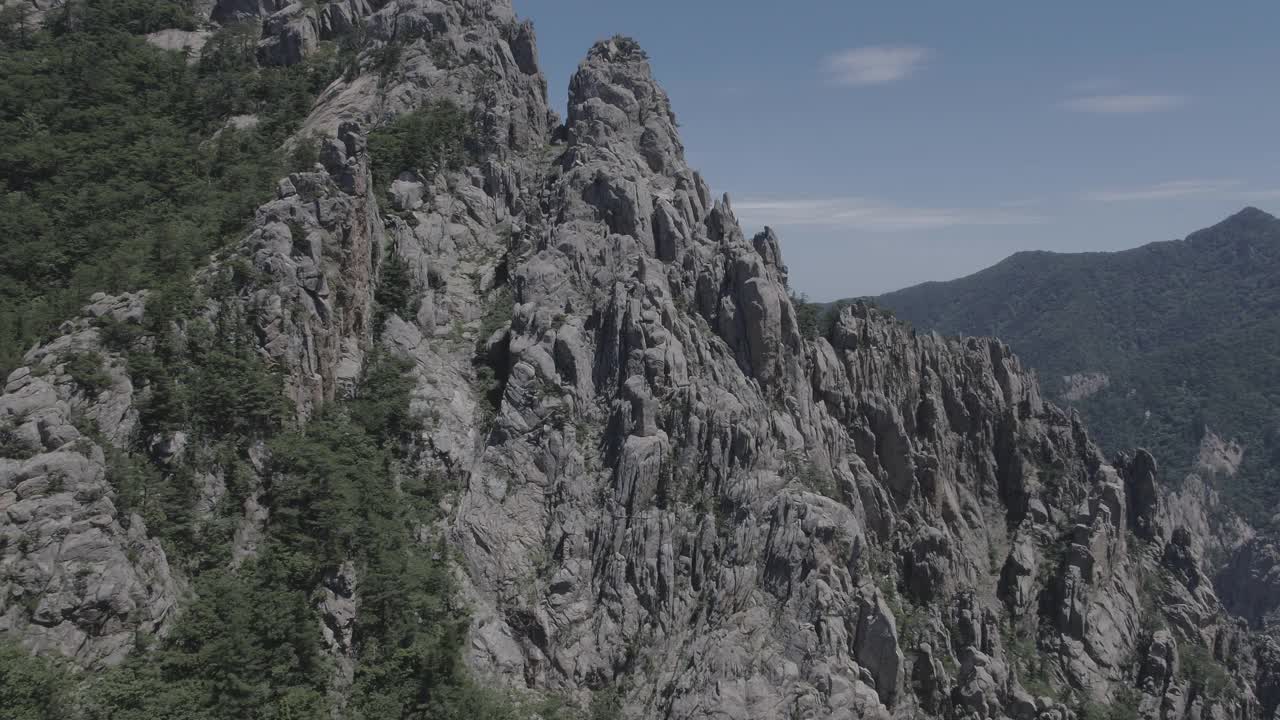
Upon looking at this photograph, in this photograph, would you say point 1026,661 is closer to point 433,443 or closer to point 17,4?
point 433,443

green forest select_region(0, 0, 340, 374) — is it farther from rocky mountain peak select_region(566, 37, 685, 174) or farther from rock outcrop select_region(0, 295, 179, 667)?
rocky mountain peak select_region(566, 37, 685, 174)

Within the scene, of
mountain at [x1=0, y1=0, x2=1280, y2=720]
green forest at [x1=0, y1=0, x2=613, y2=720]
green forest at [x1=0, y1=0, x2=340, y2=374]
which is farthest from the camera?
green forest at [x1=0, y1=0, x2=340, y2=374]

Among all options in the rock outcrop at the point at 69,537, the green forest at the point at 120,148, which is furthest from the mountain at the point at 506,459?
the green forest at the point at 120,148

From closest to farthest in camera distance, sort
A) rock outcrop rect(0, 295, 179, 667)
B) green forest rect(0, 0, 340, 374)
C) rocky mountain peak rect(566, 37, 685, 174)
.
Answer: rock outcrop rect(0, 295, 179, 667) → green forest rect(0, 0, 340, 374) → rocky mountain peak rect(566, 37, 685, 174)

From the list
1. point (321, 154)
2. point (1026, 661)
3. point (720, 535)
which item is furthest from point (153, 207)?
point (1026, 661)

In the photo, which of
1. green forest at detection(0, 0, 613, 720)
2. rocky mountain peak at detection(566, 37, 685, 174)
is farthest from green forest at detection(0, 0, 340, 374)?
rocky mountain peak at detection(566, 37, 685, 174)

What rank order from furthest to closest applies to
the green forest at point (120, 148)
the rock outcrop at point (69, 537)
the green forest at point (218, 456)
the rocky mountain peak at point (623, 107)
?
the rocky mountain peak at point (623, 107), the green forest at point (120, 148), the green forest at point (218, 456), the rock outcrop at point (69, 537)

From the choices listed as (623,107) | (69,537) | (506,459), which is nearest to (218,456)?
(69,537)

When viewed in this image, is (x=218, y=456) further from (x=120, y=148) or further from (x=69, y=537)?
(x=120, y=148)

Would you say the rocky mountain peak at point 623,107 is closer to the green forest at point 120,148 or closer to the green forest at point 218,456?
the green forest at point 218,456

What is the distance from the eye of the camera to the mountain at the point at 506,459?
4112 cm

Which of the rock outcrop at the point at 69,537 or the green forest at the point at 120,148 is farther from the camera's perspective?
the green forest at the point at 120,148

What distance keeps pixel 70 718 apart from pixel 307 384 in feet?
78.3

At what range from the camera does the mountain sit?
41125 mm
